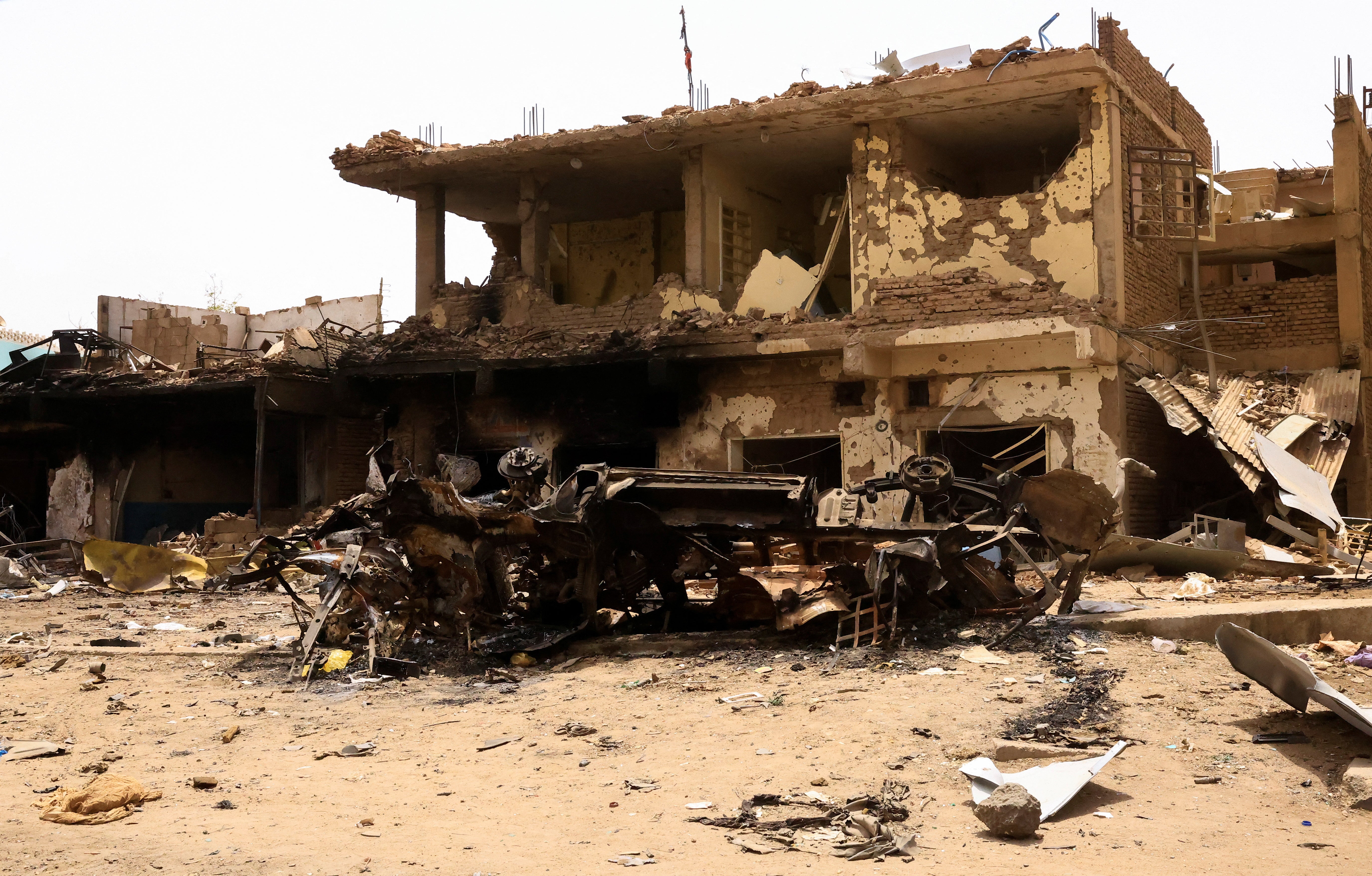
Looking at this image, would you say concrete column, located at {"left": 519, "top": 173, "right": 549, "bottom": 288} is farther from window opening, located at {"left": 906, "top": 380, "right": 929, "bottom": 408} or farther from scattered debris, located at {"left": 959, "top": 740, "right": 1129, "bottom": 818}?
scattered debris, located at {"left": 959, "top": 740, "right": 1129, "bottom": 818}

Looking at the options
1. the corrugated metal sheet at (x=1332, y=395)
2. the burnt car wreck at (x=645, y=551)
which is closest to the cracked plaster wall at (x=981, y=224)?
the corrugated metal sheet at (x=1332, y=395)

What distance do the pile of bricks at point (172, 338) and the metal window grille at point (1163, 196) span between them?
16268 millimetres

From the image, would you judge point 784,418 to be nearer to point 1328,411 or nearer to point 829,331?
point 829,331

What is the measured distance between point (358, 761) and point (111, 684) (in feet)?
11.0

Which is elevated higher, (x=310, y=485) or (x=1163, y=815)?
(x=310, y=485)

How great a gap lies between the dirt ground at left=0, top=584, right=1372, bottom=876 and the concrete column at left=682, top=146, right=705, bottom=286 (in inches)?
318

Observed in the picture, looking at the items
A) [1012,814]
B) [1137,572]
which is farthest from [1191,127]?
[1012,814]

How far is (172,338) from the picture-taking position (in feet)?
74.4

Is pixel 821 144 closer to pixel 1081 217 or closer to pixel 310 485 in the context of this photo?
pixel 1081 217

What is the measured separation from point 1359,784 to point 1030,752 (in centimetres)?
142

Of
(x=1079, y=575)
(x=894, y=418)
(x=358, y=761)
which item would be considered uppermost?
(x=894, y=418)

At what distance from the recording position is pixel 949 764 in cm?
590

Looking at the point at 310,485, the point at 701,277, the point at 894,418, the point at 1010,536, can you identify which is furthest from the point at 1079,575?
the point at 310,485

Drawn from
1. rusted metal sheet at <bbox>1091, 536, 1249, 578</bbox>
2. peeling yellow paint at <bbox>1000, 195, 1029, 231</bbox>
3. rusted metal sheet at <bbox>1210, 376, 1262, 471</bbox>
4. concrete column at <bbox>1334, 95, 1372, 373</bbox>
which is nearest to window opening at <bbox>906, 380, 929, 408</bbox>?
peeling yellow paint at <bbox>1000, 195, 1029, 231</bbox>
